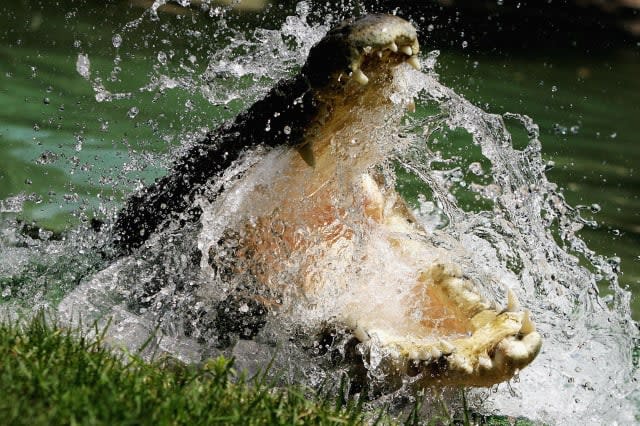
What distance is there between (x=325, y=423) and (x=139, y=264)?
4.80 ft

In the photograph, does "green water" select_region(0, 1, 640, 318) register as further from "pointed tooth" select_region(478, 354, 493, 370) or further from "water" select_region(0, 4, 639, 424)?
"pointed tooth" select_region(478, 354, 493, 370)

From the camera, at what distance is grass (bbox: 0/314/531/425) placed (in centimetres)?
185

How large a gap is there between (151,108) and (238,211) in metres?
4.15

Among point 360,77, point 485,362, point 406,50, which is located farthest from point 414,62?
point 485,362

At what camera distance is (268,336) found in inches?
119

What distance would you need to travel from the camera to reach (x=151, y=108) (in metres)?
7.01

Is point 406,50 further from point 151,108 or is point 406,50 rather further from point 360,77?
point 151,108

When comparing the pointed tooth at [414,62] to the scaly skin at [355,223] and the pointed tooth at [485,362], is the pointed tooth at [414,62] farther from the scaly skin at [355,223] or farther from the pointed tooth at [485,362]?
the pointed tooth at [485,362]

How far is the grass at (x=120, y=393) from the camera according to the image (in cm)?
185

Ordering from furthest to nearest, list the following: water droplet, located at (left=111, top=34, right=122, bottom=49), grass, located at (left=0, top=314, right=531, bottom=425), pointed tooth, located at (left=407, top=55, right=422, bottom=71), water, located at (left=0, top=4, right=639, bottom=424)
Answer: water droplet, located at (left=111, top=34, right=122, bottom=49) < water, located at (left=0, top=4, right=639, bottom=424) < pointed tooth, located at (left=407, top=55, right=422, bottom=71) < grass, located at (left=0, top=314, right=531, bottom=425)

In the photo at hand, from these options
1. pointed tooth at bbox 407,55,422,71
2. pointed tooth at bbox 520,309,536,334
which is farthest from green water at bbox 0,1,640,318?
pointed tooth at bbox 407,55,422,71

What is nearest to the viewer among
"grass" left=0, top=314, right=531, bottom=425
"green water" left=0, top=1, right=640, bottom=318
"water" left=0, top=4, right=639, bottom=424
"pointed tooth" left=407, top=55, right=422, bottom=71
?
"grass" left=0, top=314, right=531, bottom=425

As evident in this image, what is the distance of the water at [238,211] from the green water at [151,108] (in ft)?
0.09

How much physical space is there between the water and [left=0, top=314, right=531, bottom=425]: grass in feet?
1.62
